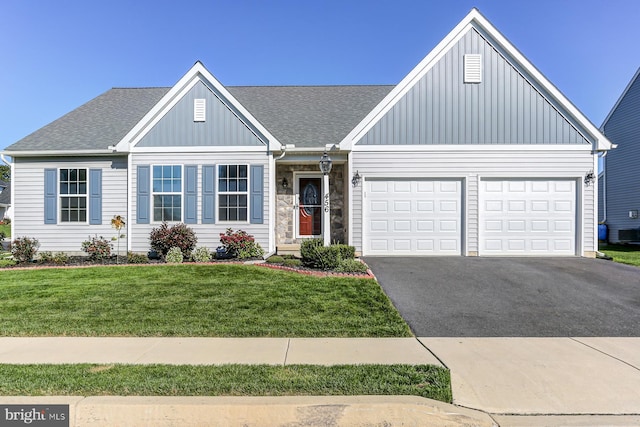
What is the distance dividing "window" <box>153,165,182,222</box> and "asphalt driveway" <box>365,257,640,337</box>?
6.30 m

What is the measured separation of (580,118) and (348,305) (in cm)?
947

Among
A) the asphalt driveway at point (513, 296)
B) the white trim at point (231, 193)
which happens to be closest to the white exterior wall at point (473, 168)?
the asphalt driveway at point (513, 296)

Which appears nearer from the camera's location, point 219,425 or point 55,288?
point 219,425

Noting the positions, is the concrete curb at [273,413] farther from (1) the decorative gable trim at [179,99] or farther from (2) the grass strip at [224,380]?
(1) the decorative gable trim at [179,99]

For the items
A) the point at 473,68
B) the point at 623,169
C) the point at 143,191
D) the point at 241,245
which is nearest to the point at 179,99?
the point at 143,191

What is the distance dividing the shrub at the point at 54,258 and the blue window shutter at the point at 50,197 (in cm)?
115

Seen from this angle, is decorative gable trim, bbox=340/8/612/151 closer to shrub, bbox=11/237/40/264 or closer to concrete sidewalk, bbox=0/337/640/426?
concrete sidewalk, bbox=0/337/640/426

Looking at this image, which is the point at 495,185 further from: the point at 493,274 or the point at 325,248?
the point at 325,248

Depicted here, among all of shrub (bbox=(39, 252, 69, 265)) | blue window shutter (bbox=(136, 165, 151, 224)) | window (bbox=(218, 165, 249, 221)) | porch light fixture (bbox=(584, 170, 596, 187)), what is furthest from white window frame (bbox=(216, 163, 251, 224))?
porch light fixture (bbox=(584, 170, 596, 187))

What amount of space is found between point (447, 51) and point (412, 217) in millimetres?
5094

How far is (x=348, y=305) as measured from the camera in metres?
6.11

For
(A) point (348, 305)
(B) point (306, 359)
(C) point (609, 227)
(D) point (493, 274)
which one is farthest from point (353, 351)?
(C) point (609, 227)

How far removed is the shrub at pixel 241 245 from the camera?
10242 mm

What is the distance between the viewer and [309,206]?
12070mm
